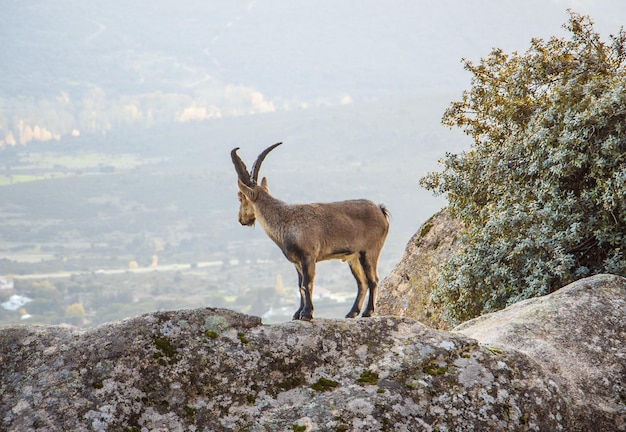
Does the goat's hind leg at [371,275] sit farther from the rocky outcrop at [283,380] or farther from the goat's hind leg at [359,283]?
the rocky outcrop at [283,380]

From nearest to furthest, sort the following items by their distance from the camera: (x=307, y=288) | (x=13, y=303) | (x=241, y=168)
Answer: (x=307, y=288), (x=241, y=168), (x=13, y=303)

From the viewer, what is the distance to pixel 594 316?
867 cm

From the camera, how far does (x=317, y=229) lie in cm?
1148

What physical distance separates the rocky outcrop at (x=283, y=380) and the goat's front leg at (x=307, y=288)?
316 centimetres

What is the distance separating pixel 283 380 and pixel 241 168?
569 centimetres

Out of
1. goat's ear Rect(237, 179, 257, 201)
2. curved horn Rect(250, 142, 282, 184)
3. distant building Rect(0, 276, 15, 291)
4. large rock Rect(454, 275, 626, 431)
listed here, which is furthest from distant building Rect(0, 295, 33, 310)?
large rock Rect(454, 275, 626, 431)

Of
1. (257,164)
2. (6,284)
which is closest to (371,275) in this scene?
(257,164)

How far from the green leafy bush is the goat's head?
393cm

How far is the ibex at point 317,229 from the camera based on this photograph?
1135 centimetres

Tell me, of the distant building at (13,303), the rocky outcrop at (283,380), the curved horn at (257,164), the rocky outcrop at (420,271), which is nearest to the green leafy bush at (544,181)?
the rocky outcrop at (420,271)

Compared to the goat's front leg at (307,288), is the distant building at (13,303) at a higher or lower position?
lower

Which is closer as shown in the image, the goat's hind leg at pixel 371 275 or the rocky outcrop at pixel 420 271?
the goat's hind leg at pixel 371 275

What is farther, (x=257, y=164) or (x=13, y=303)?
(x=13, y=303)

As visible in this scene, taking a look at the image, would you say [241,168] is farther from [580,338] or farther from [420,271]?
[420,271]
